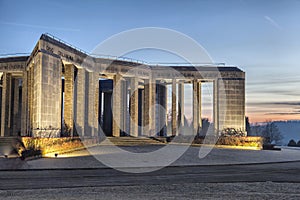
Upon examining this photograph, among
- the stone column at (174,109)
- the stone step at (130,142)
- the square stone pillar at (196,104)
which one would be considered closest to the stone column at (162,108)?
the stone column at (174,109)

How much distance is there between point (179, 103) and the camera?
48.4 metres

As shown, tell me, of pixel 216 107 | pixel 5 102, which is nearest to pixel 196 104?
pixel 216 107

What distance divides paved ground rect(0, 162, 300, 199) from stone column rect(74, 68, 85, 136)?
67.6 ft

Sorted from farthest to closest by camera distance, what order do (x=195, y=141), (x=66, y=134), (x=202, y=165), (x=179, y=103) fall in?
1. (x=179, y=103)
2. (x=195, y=141)
3. (x=66, y=134)
4. (x=202, y=165)

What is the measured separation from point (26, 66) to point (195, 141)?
2055cm

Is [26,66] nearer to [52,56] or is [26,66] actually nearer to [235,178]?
[52,56]

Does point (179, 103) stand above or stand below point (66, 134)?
above

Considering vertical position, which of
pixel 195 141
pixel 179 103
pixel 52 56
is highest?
pixel 52 56

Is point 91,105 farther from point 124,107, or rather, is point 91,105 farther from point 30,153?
point 30,153

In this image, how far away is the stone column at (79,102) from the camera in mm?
36378

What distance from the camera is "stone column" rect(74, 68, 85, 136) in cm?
3638

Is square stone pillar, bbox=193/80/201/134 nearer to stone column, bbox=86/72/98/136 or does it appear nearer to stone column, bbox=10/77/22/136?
stone column, bbox=86/72/98/136

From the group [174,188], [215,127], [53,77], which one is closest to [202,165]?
[174,188]

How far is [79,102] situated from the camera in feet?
119
